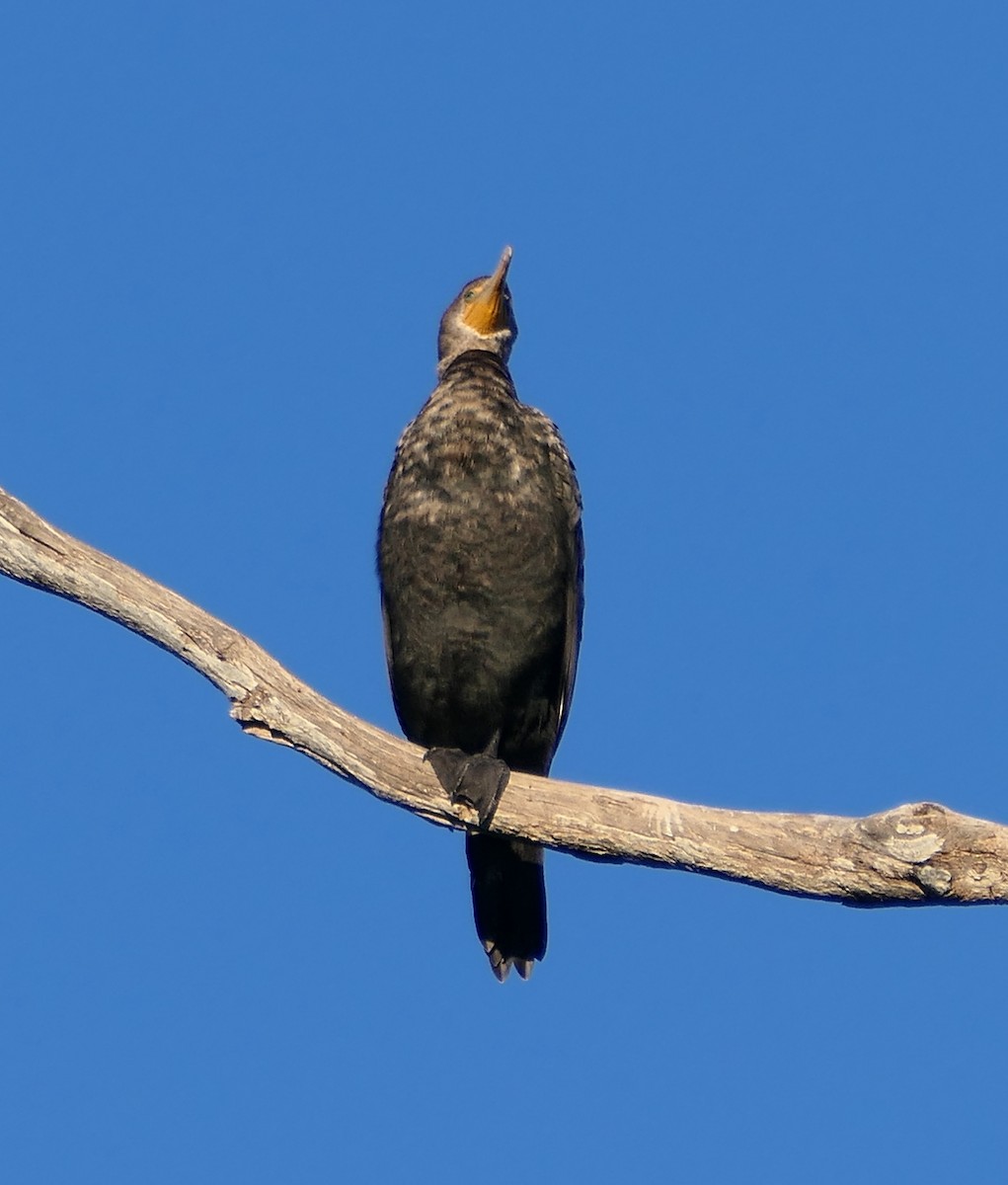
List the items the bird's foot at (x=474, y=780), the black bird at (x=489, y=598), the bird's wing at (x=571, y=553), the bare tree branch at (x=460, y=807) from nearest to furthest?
the bare tree branch at (x=460, y=807) < the bird's foot at (x=474, y=780) < the black bird at (x=489, y=598) < the bird's wing at (x=571, y=553)

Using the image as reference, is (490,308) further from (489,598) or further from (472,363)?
(489,598)

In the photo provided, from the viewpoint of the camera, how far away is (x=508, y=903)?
6.24 metres

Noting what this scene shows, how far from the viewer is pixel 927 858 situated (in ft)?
15.0

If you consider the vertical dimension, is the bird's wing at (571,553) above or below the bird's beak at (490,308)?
below

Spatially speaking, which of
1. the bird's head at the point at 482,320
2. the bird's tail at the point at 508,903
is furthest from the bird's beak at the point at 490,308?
the bird's tail at the point at 508,903

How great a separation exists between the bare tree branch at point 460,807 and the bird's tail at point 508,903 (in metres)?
0.84

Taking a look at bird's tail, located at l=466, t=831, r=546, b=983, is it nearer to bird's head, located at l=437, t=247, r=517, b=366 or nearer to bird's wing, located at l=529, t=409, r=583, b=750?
bird's wing, located at l=529, t=409, r=583, b=750

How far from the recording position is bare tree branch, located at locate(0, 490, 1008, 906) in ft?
15.6

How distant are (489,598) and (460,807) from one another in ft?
2.83

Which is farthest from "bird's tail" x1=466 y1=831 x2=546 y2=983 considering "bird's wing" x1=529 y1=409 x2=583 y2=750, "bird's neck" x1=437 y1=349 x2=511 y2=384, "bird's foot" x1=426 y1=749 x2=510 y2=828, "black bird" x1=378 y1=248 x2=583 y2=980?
"bird's neck" x1=437 y1=349 x2=511 y2=384

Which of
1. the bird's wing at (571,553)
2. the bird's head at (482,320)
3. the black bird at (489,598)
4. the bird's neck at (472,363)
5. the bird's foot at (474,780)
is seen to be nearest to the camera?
the bird's foot at (474,780)

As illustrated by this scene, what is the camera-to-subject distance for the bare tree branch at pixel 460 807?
187 inches

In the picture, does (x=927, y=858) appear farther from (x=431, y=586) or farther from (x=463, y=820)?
(x=431, y=586)

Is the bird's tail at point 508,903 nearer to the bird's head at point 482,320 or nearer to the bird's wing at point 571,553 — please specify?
the bird's wing at point 571,553
